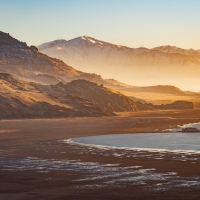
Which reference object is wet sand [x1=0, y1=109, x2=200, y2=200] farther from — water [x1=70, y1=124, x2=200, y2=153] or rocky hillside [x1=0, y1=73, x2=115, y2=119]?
rocky hillside [x1=0, y1=73, x2=115, y2=119]

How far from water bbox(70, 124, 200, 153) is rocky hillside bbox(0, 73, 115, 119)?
27.6 metres

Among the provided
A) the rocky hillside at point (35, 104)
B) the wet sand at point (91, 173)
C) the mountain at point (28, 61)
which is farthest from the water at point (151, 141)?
the mountain at point (28, 61)

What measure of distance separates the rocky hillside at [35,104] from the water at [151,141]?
27574mm

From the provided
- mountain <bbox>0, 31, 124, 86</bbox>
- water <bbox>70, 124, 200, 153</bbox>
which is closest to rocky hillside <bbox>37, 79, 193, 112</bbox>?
water <bbox>70, 124, 200, 153</bbox>

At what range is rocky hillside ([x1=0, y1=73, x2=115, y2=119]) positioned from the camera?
69.5 meters

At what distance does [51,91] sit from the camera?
292 feet

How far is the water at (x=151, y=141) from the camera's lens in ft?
114

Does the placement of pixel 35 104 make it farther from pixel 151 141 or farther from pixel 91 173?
pixel 91 173

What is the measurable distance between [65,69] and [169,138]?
5784 inches

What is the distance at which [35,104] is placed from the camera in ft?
242

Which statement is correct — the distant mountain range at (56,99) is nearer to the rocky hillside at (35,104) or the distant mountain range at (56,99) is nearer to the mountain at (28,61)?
the rocky hillside at (35,104)

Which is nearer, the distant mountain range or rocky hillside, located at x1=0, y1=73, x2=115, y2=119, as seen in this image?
rocky hillside, located at x1=0, y1=73, x2=115, y2=119

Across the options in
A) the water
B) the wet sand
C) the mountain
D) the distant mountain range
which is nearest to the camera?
the wet sand

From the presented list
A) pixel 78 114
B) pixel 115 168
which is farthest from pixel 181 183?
pixel 78 114
